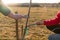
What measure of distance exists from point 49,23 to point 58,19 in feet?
0.33

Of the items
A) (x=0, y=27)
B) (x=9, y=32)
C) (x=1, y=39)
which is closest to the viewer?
(x=1, y=39)

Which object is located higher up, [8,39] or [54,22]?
[54,22]

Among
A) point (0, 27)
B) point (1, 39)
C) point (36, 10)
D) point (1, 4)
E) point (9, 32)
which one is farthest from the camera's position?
point (36, 10)

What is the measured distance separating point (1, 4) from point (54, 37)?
22.4 inches

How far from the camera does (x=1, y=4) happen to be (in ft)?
6.73

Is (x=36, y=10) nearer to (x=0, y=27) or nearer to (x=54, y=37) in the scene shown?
(x=0, y=27)

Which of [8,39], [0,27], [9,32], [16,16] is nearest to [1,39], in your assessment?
[8,39]

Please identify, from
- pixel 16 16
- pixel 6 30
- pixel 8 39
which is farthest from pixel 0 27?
pixel 16 16

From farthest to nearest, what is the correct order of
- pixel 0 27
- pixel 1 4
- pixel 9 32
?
pixel 0 27
pixel 9 32
pixel 1 4

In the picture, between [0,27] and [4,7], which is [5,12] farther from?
[0,27]

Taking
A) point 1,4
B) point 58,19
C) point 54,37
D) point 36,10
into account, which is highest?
point 1,4

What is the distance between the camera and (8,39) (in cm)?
488

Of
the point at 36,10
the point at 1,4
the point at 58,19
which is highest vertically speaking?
the point at 1,4

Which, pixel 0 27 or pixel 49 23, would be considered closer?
pixel 49 23
